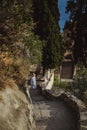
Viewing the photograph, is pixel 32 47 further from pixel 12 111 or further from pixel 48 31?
pixel 48 31

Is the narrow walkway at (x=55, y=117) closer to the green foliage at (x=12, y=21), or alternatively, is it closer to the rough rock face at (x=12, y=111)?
the rough rock face at (x=12, y=111)

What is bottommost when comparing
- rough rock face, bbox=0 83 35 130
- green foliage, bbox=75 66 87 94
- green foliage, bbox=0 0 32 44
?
green foliage, bbox=75 66 87 94

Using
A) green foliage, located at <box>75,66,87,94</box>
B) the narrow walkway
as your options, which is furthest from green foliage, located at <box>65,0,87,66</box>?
the narrow walkway

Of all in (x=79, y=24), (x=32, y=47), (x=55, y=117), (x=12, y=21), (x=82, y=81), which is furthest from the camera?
(x=79, y=24)

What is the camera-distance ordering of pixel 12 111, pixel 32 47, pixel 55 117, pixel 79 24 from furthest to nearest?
pixel 79 24
pixel 32 47
pixel 55 117
pixel 12 111

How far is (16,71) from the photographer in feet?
43.4

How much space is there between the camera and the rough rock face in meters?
9.08

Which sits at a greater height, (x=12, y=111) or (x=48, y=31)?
(x=12, y=111)

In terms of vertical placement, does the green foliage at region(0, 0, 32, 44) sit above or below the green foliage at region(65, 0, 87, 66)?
above

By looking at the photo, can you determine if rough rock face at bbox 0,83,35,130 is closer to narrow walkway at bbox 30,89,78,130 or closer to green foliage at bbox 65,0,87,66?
narrow walkway at bbox 30,89,78,130

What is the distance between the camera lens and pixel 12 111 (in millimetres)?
9750

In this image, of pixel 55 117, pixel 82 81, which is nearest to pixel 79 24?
pixel 82 81

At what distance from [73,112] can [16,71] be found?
3890 mm

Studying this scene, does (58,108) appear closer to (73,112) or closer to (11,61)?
(73,112)
